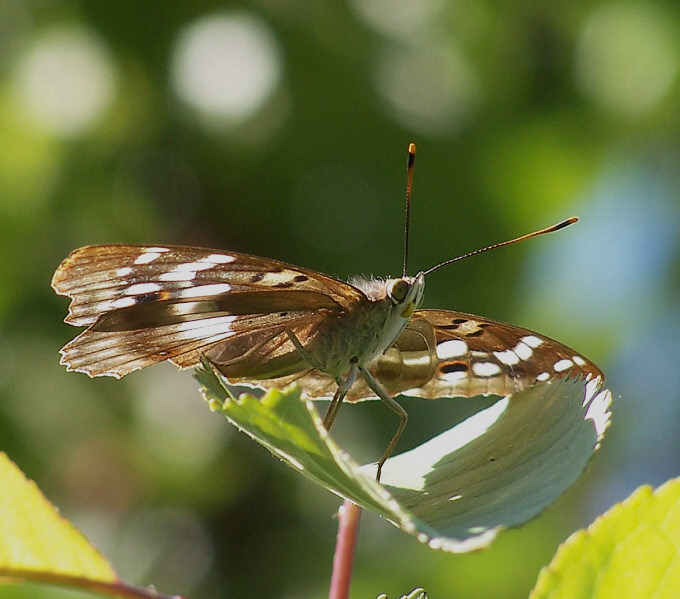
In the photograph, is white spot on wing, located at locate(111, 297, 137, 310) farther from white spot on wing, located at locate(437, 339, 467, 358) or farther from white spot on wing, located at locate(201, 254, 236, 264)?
white spot on wing, located at locate(437, 339, 467, 358)

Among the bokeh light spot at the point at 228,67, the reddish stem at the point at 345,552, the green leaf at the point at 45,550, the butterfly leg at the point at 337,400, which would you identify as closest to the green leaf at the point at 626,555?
the reddish stem at the point at 345,552

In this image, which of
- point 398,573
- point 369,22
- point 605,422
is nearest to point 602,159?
point 369,22

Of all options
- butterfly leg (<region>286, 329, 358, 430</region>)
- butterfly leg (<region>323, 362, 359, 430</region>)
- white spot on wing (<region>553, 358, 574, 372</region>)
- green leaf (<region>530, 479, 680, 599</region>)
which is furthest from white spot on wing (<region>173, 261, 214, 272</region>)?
green leaf (<region>530, 479, 680, 599</region>)

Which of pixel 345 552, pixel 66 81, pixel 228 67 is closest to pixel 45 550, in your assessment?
pixel 345 552

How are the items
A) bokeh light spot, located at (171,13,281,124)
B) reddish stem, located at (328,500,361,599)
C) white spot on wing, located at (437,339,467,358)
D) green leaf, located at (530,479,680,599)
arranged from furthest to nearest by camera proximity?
bokeh light spot, located at (171,13,281,124) → white spot on wing, located at (437,339,467,358) → reddish stem, located at (328,500,361,599) → green leaf, located at (530,479,680,599)

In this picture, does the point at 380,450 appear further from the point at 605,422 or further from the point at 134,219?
the point at 605,422

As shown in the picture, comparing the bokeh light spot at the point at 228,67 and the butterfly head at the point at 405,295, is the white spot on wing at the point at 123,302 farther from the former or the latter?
the bokeh light spot at the point at 228,67

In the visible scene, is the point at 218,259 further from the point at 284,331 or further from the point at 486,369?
the point at 486,369
